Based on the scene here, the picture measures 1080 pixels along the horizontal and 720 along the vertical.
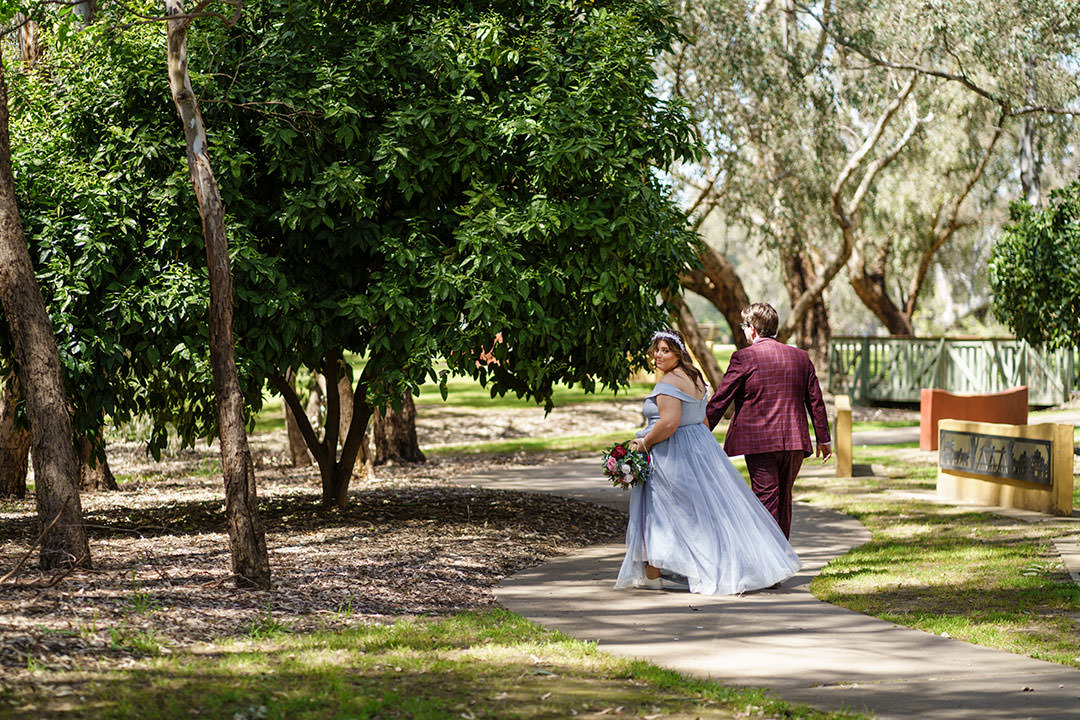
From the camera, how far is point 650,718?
507 cm

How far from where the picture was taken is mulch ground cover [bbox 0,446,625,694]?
6184 mm

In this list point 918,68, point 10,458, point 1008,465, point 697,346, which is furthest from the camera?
point 697,346

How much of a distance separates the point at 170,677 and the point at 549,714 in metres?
1.71

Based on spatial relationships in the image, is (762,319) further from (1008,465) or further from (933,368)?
(933,368)

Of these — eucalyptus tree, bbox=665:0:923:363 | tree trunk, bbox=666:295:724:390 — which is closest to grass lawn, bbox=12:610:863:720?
eucalyptus tree, bbox=665:0:923:363

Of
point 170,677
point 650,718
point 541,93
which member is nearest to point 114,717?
point 170,677

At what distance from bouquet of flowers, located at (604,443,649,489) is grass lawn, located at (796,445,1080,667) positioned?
4.52ft

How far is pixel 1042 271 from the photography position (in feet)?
52.0

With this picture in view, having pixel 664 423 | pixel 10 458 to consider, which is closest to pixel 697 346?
pixel 10 458

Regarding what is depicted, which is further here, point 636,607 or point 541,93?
point 541,93

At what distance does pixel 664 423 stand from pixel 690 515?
632 millimetres

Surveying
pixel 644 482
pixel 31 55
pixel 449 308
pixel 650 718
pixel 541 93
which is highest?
pixel 31 55

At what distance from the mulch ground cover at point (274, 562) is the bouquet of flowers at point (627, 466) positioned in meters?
1.13

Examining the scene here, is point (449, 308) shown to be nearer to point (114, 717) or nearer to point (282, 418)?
point (114, 717)
